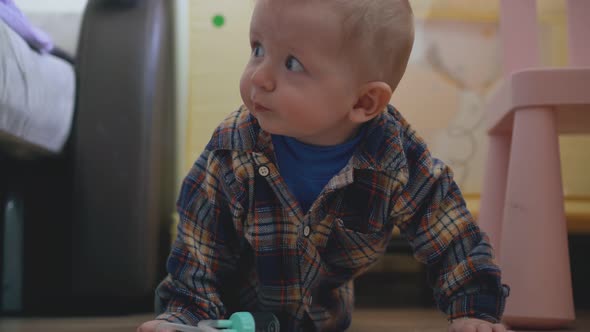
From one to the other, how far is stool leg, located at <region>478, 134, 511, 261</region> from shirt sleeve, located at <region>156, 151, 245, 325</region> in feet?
1.32

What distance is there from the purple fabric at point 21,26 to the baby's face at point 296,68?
Result: 399 millimetres

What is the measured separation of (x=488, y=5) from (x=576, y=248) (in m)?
0.50

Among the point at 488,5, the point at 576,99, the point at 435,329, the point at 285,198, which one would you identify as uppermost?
the point at 488,5

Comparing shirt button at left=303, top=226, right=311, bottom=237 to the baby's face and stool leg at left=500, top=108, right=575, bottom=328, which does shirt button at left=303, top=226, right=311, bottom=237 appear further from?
stool leg at left=500, top=108, right=575, bottom=328

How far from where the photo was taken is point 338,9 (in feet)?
2.01

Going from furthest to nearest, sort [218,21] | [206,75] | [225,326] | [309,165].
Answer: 1. [206,75]
2. [218,21]
3. [309,165]
4. [225,326]

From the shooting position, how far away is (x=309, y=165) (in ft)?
2.36

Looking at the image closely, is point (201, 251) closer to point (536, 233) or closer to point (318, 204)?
point (318, 204)

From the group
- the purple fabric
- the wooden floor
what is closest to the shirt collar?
the wooden floor

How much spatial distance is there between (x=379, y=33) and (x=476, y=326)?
0.31 meters

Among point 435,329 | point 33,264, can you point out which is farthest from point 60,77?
point 435,329

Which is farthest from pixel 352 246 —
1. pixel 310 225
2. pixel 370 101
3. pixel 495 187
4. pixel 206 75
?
pixel 206 75

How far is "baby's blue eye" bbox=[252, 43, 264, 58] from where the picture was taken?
65 centimetres

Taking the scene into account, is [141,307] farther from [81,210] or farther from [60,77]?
[60,77]
